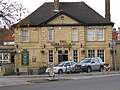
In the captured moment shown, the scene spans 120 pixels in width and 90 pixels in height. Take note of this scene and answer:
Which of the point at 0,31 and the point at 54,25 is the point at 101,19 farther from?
the point at 0,31

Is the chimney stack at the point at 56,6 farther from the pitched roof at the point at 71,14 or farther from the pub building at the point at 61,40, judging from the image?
the pitched roof at the point at 71,14

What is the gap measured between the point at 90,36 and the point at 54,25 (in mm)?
6027

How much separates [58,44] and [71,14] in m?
5.65

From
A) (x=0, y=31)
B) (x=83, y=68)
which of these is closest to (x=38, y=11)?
(x=83, y=68)

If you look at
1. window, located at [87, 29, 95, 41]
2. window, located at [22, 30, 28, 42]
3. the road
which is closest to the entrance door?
window, located at [87, 29, 95, 41]

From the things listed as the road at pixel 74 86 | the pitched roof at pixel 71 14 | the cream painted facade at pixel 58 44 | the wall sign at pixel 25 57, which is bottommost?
the road at pixel 74 86

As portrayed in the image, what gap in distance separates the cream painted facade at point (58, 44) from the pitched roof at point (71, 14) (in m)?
0.81

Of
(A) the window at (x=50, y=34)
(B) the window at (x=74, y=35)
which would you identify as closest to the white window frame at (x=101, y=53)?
(B) the window at (x=74, y=35)

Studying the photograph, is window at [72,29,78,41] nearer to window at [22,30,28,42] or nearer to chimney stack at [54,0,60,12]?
chimney stack at [54,0,60,12]

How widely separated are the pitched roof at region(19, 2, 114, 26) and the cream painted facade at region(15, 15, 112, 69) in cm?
81

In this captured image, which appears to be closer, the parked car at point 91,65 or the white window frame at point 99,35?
the parked car at point 91,65

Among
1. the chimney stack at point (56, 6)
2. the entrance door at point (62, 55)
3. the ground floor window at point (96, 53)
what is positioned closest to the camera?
the entrance door at point (62, 55)

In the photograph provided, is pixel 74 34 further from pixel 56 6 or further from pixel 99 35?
pixel 56 6

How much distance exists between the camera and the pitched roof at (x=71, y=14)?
6406 cm
